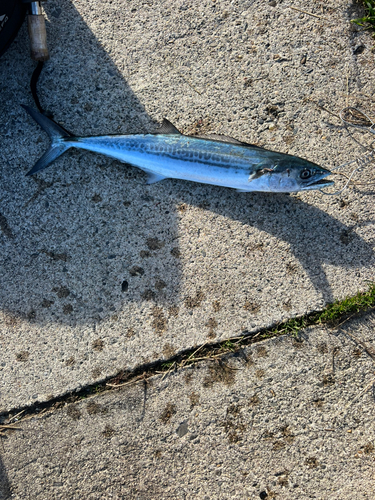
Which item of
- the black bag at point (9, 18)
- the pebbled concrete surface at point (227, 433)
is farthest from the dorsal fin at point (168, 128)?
the pebbled concrete surface at point (227, 433)

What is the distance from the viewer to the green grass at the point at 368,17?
9.83ft

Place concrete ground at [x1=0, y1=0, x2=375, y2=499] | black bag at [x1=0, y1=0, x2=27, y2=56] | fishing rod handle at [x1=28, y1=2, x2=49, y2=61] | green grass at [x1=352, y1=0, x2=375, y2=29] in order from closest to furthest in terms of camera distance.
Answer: black bag at [x1=0, y1=0, x2=27, y2=56] → fishing rod handle at [x1=28, y1=2, x2=49, y2=61] → concrete ground at [x1=0, y1=0, x2=375, y2=499] → green grass at [x1=352, y1=0, x2=375, y2=29]

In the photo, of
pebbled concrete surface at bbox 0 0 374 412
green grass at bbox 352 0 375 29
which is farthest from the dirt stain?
green grass at bbox 352 0 375 29

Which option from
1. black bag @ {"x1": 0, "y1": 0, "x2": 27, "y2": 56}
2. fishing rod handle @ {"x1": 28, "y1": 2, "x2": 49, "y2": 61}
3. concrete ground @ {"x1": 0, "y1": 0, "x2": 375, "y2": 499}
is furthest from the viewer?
concrete ground @ {"x1": 0, "y1": 0, "x2": 375, "y2": 499}

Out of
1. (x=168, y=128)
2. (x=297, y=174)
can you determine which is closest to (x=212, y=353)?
(x=297, y=174)

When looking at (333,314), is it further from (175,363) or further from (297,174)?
(175,363)

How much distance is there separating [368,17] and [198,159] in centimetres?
197

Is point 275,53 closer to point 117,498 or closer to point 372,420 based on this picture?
point 372,420

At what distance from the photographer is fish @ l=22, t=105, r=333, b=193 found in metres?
2.68

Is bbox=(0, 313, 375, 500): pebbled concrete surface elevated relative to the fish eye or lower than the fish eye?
lower

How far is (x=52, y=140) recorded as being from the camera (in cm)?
294

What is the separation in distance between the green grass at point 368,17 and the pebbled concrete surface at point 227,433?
2.54 m

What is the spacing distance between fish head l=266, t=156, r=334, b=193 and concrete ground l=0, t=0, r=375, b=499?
12.9 inches

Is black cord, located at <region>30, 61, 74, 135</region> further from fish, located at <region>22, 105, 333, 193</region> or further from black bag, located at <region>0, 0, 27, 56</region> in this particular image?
black bag, located at <region>0, 0, 27, 56</region>
